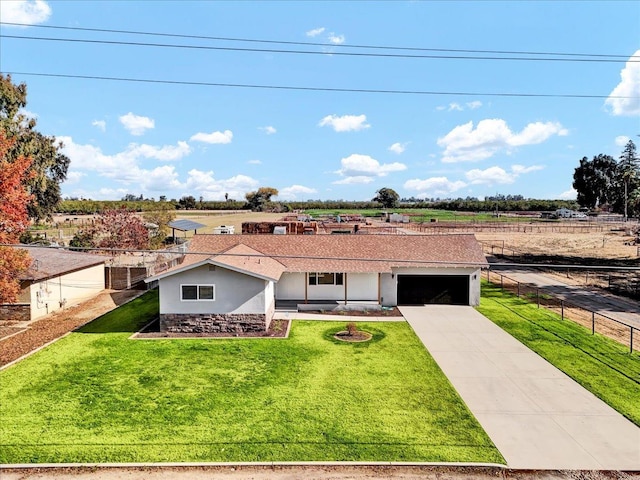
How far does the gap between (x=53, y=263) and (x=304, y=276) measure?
16697 mm

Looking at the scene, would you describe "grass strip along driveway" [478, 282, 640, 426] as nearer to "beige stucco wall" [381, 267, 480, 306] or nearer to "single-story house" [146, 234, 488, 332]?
"beige stucco wall" [381, 267, 480, 306]

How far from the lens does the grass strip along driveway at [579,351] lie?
14398mm

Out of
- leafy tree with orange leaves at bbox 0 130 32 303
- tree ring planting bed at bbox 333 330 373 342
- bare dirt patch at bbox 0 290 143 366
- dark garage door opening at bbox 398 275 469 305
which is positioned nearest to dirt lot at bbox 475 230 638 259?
dark garage door opening at bbox 398 275 469 305

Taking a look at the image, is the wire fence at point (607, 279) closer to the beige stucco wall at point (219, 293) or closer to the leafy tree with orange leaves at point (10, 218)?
the beige stucco wall at point (219, 293)

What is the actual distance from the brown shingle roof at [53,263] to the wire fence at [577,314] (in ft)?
97.7

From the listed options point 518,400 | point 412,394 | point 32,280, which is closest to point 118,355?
point 32,280

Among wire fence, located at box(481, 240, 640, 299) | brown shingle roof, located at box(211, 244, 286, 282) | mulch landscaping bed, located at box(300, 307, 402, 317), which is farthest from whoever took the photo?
wire fence, located at box(481, 240, 640, 299)

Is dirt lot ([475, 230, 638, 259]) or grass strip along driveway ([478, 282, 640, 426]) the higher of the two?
dirt lot ([475, 230, 638, 259])

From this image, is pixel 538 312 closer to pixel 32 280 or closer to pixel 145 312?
pixel 145 312

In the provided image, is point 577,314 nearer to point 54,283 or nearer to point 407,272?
point 407,272

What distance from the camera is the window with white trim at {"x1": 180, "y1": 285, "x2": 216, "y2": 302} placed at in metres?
21.2

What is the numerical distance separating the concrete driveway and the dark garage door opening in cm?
663

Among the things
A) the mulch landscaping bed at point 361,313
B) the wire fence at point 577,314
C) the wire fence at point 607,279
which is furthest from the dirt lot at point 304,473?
the wire fence at point 607,279

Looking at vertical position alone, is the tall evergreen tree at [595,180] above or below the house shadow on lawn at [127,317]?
above
